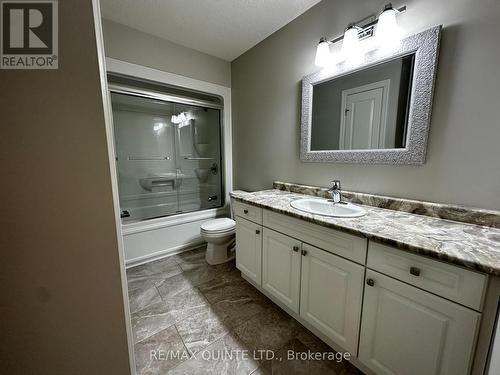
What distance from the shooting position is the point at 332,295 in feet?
3.49

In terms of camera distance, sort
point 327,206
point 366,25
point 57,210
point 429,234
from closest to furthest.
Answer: point 57,210, point 429,234, point 366,25, point 327,206

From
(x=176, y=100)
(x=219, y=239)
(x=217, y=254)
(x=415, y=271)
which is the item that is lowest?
(x=217, y=254)

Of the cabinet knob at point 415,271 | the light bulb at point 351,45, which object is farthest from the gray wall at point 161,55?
the cabinet knob at point 415,271

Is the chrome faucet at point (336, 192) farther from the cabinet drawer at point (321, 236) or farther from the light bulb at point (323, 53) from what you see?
the light bulb at point (323, 53)

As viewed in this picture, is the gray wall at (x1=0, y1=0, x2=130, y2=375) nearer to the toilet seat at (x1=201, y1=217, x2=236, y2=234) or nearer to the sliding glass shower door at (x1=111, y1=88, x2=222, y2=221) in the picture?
the toilet seat at (x1=201, y1=217, x2=236, y2=234)

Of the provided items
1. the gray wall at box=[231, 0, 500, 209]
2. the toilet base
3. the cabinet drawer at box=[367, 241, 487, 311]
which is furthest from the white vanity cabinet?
the toilet base

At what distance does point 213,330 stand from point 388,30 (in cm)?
215

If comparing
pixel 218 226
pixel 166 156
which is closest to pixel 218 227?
pixel 218 226

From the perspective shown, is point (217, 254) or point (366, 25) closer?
point (366, 25)

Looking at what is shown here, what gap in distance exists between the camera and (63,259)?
1.82 ft

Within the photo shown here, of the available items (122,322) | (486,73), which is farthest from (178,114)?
(486,73)

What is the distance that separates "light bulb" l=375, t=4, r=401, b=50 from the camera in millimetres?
1114

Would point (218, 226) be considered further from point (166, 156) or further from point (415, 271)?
point (415, 271)

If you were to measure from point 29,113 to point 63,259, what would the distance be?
396 mm
